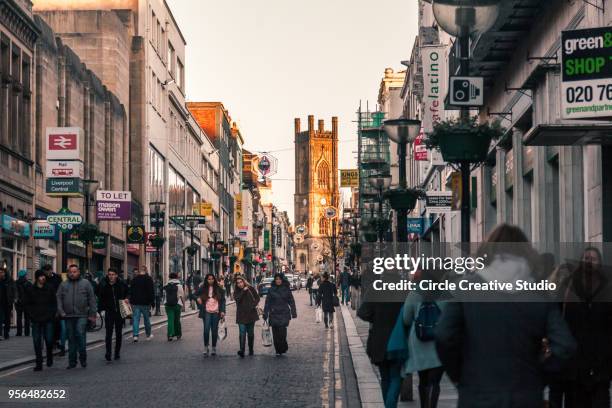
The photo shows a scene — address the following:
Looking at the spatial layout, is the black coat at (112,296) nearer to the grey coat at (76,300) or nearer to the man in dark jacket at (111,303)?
the man in dark jacket at (111,303)

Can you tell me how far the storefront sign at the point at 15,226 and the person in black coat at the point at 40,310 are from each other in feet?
53.9

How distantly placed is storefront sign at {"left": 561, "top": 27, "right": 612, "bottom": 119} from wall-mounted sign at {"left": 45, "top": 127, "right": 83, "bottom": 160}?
22.9 m

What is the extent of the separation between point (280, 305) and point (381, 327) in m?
11.6

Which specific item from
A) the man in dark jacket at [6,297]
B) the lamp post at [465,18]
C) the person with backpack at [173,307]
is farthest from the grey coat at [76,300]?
the lamp post at [465,18]

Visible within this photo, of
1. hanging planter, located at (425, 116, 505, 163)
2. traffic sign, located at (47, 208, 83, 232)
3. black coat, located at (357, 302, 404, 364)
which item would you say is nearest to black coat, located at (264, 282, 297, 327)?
traffic sign, located at (47, 208, 83, 232)

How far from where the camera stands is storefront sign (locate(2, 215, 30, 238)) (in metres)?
36.9

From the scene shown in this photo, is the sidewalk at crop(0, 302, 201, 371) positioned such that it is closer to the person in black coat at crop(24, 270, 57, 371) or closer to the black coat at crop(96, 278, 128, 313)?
the person in black coat at crop(24, 270, 57, 371)

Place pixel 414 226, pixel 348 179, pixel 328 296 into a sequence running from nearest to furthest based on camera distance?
pixel 328 296
pixel 414 226
pixel 348 179

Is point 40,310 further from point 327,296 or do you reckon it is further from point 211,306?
point 327,296

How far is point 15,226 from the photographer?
38.3m

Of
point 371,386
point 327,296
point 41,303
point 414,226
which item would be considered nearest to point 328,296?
point 327,296

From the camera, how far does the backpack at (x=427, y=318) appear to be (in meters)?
11.3

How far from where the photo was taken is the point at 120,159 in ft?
203

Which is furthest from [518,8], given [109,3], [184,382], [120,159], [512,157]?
[109,3]
